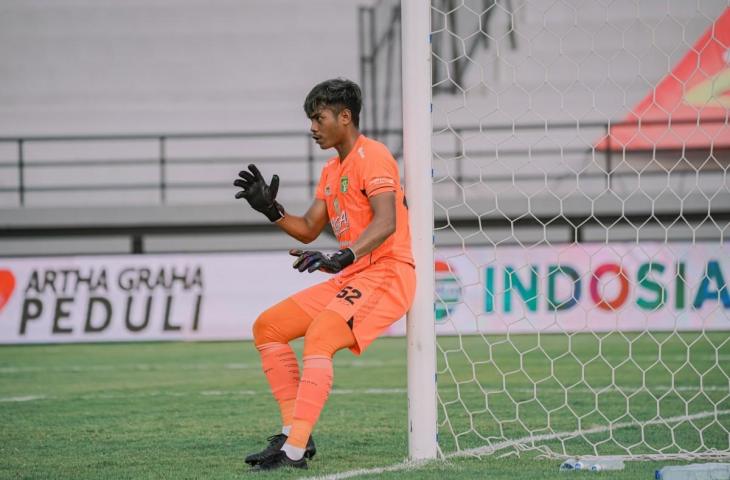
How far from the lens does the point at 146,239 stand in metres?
17.9

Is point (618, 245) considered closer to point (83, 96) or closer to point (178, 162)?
point (178, 162)

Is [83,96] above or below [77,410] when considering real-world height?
above

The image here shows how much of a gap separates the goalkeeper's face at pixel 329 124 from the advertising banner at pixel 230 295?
7973 millimetres

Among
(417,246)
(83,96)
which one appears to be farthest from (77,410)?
(83,96)

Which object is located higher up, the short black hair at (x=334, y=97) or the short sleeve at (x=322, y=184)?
the short black hair at (x=334, y=97)

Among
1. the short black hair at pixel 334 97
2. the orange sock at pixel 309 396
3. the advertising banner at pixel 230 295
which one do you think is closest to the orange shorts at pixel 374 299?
the orange sock at pixel 309 396

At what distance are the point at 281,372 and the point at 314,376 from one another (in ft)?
1.15

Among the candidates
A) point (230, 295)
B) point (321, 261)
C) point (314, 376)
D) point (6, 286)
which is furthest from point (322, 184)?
point (6, 286)

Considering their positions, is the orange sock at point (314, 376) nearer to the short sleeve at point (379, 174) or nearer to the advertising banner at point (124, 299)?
the short sleeve at point (379, 174)

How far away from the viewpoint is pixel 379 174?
14.7 feet

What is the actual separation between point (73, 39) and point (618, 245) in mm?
10270

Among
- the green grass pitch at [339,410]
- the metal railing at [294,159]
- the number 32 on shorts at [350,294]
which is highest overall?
the metal railing at [294,159]

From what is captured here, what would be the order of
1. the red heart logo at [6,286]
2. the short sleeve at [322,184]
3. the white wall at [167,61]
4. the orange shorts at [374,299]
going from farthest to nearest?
the white wall at [167,61] < the red heart logo at [6,286] < the short sleeve at [322,184] < the orange shorts at [374,299]

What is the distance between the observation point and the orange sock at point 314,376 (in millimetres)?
4367
